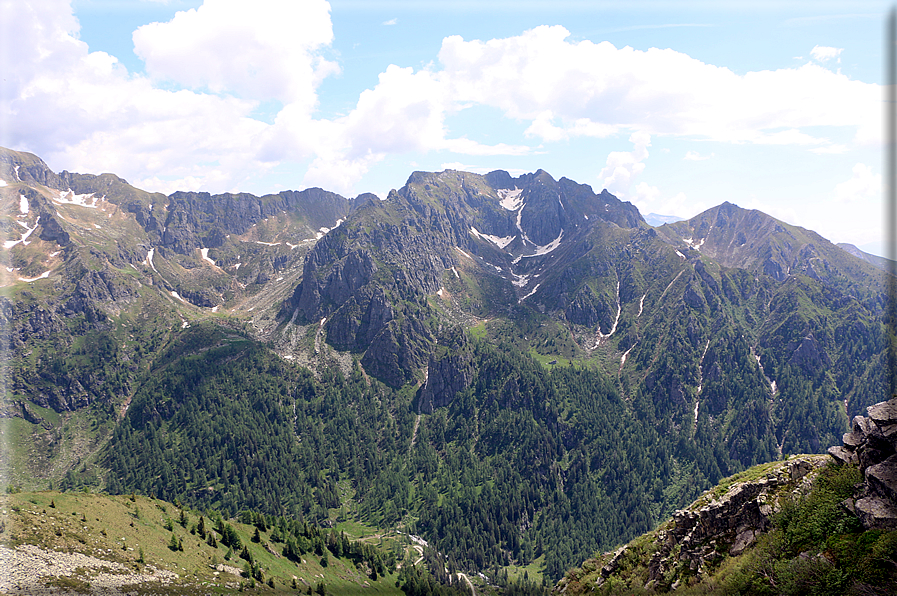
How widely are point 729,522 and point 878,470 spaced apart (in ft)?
52.7

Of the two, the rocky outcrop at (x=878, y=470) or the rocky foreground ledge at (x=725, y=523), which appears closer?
the rocky outcrop at (x=878, y=470)

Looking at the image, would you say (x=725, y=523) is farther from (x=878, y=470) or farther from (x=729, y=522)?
(x=878, y=470)

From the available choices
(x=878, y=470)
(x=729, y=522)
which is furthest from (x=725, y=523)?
(x=878, y=470)

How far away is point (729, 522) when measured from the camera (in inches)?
1588

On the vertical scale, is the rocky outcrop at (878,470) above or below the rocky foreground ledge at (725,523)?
above

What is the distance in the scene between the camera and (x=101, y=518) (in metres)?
73.9

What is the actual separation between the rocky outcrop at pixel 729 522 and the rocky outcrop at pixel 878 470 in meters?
6.35

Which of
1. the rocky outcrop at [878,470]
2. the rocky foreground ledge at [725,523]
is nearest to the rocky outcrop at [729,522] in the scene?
the rocky foreground ledge at [725,523]

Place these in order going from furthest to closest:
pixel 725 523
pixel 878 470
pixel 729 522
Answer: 1. pixel 725 523
2. pixel 729 522
3. pixel 878 470

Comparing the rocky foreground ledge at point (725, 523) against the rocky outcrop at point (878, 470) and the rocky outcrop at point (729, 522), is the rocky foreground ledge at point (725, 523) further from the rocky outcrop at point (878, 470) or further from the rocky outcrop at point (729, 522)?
the rocky outcrop at point (878, 470)

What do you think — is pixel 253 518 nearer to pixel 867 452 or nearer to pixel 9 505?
pixel 9 505

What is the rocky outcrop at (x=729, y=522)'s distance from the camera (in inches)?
1463

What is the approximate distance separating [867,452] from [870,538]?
6.59m

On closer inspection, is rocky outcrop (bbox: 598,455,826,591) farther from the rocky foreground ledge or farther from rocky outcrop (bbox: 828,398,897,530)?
rocky outcrop (bbox: 828,398,897,530)
